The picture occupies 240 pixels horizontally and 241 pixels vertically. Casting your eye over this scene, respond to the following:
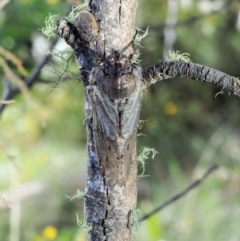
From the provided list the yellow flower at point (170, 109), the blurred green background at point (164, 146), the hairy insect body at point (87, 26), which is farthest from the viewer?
the yellow flower at point (170, 109)

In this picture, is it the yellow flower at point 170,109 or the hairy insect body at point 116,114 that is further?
the yellow flower at point 170,109

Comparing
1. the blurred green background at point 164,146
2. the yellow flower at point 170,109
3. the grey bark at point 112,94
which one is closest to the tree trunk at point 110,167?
the grey bark at point 112,94

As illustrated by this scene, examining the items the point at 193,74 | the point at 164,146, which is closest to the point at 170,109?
the point at 164,146

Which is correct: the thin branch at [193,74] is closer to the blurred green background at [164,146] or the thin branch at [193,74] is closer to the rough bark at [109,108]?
the rough bark at [109,108]

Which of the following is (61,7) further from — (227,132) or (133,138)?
(227,132)

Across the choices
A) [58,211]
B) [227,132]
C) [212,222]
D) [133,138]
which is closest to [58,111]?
[58,211]

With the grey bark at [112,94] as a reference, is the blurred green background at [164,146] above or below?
above

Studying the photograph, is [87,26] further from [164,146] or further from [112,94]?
[164,146]
